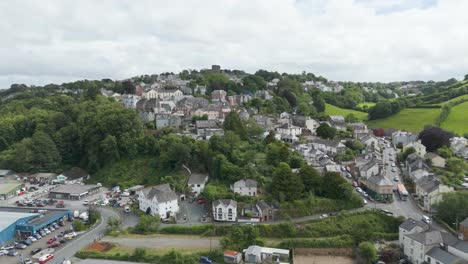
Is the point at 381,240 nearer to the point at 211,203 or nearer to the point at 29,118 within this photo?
the point at 211,203

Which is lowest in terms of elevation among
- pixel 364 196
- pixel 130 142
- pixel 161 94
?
pixel 364 196

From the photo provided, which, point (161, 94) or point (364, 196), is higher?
point (161, 94)

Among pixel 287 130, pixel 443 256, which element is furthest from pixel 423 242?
pixel 287 130

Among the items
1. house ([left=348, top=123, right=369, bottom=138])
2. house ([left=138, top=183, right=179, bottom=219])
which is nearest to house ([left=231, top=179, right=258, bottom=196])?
house ([left=138, top=183, right=179, bottom=219])

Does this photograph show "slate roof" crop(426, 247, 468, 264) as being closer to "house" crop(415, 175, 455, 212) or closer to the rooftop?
"house" crop(415, 175, 455, 212)

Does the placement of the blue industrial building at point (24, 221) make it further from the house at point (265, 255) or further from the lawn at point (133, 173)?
the house at point (265, 255)

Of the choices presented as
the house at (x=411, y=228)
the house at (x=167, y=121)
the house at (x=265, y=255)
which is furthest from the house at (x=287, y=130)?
the house at (x=265, y=255)

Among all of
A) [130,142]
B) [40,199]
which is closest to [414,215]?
[130,142]
